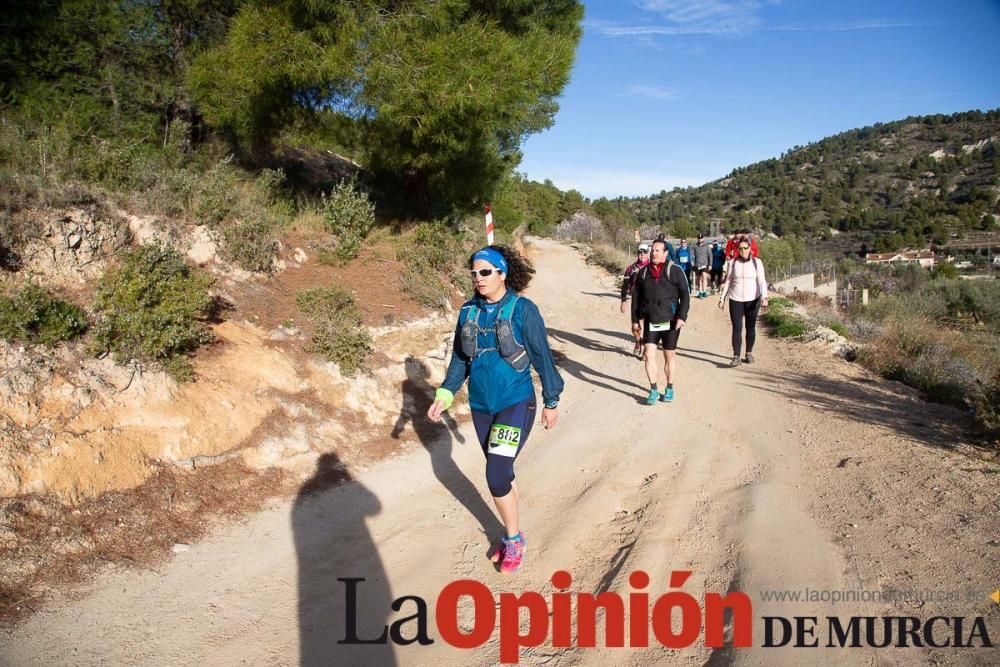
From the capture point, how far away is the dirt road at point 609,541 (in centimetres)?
307

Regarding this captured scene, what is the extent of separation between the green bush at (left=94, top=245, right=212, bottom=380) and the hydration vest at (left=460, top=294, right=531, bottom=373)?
314 centimetres

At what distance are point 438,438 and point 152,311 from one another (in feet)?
10.4

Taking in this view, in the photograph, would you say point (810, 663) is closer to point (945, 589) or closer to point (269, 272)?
point (945, 589)

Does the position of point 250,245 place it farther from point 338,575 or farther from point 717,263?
point 717,263

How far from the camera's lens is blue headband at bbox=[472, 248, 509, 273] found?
11.9 ft

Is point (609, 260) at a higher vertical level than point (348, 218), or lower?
higher

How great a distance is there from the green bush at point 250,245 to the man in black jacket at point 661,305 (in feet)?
16.9

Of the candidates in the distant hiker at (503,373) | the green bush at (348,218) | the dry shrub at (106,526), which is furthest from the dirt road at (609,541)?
the green bush at (348,218)

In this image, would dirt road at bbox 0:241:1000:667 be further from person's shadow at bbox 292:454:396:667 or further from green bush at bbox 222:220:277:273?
green bush at bbox 222:220:277:273

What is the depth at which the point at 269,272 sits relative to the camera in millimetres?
7875

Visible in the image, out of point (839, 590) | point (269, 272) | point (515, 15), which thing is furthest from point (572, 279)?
point (839, 590)

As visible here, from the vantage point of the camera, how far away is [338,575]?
3838 mm

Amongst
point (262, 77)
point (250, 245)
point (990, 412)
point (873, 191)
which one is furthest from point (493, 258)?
point (873, 191)

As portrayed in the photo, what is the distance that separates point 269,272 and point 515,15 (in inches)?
321
